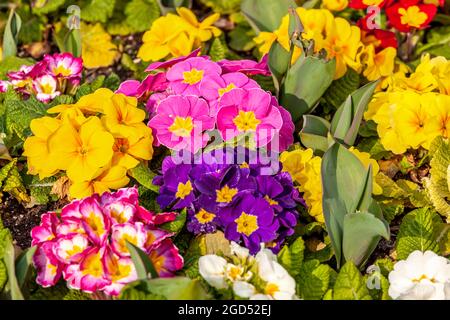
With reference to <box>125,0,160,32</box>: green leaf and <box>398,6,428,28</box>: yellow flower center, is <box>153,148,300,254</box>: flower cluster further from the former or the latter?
<box>125,0,160,32</box>: green leaf

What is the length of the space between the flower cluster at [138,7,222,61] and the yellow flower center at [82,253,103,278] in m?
0.95

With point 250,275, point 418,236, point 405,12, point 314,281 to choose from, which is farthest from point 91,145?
point 405,12

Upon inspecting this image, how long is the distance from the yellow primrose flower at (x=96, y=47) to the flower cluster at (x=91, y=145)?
2.94 feet

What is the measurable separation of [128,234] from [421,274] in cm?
75

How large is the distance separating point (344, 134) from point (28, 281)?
38.7 inches

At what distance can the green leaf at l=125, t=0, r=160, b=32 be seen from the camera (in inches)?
133

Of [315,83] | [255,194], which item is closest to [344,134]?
[315,83]

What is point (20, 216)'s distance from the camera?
2.62 m

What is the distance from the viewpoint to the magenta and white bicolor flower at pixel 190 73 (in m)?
2.52

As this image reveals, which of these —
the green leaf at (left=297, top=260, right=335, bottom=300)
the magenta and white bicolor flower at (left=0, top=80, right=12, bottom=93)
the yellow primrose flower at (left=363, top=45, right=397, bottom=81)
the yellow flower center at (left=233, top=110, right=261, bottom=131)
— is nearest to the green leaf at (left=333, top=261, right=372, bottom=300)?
the green leaf at (left=297, top=260, right=335, bottom=300)

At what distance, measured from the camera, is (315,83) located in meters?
2.64

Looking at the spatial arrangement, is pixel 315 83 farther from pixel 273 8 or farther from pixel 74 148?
pixel 74 148

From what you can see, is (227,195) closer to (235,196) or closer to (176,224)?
(235,196)

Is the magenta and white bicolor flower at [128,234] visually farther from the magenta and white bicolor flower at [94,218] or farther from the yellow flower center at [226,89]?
the yellow flower center at [226,89]
